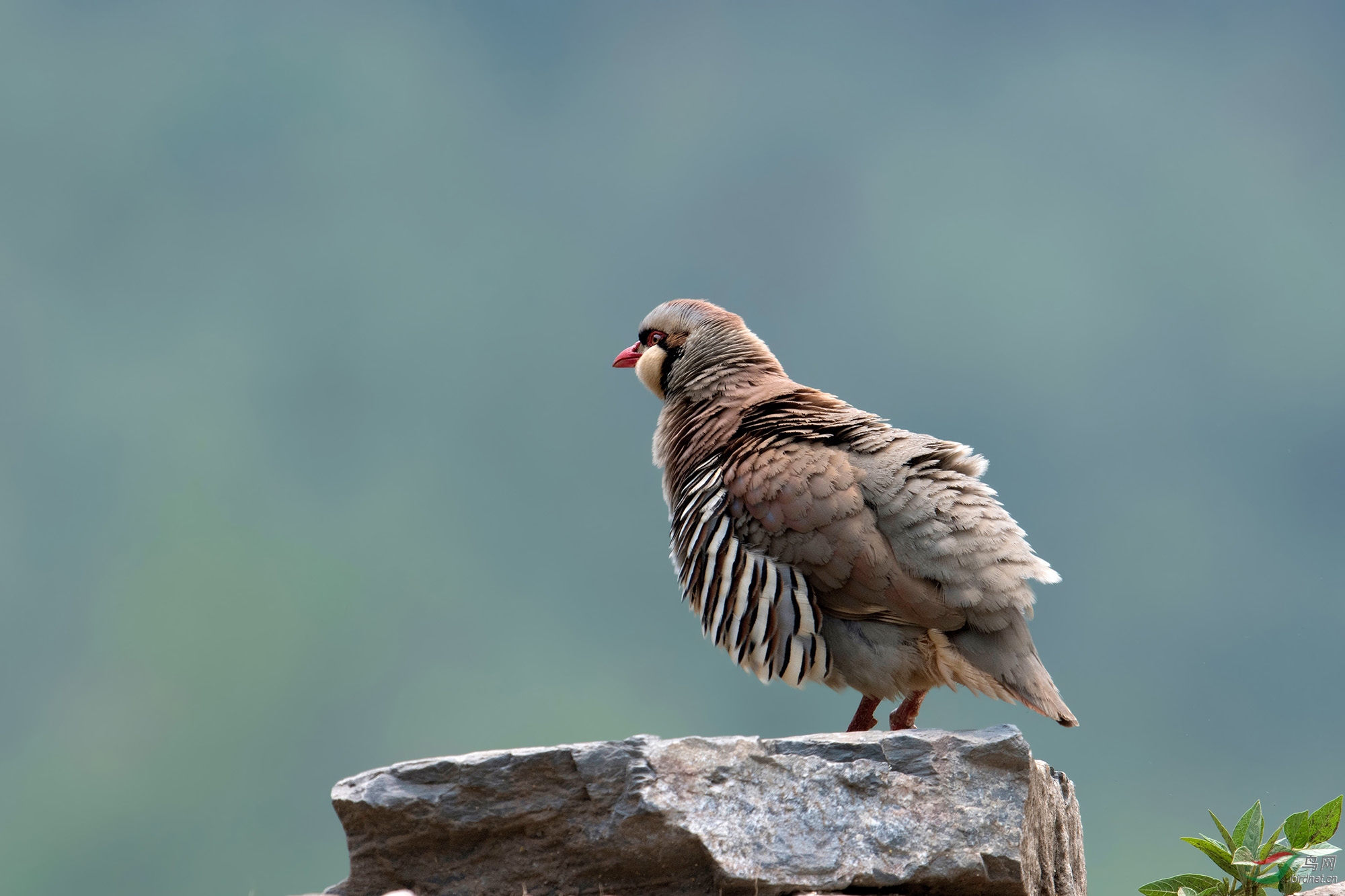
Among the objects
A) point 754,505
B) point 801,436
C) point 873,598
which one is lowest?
point 873,598

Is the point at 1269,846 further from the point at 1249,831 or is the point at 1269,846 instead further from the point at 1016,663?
the point at 1016,663

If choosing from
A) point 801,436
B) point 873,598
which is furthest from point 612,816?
point 801,436

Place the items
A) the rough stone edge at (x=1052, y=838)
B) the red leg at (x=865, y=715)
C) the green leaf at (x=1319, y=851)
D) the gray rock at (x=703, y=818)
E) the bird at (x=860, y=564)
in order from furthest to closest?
the red leg at (x=865, y=715)
the bird at (x=860, y=564)
the green leaf at (x=1319, y=851)
the rough stone edge at (x=1052, y=838)
the gray rock at (x=703, y=818)

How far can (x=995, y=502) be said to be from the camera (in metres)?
5.79

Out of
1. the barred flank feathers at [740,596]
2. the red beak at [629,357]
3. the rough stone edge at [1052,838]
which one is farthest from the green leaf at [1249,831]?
the red beak at [629,357]

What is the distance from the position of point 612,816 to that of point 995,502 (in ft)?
8.89

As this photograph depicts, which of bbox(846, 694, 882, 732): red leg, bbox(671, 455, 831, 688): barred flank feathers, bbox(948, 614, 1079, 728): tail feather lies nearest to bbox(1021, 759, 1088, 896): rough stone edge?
bbox(948, 614, 1079, 728): tail feather

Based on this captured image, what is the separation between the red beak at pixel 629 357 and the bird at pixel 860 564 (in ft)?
4.76

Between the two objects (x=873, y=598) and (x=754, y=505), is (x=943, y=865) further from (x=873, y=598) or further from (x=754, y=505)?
(x=754, y=505)

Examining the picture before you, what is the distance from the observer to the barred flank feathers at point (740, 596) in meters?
5.57

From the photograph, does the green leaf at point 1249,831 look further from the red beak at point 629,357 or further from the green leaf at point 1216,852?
the red beak at point 629,357

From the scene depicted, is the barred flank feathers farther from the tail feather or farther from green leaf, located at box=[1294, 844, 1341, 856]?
green leaf, located at box=[1294, 844, 1341, 856]

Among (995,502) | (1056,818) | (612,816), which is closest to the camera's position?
(612,816)

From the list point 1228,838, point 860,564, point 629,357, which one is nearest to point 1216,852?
point 1228,838
